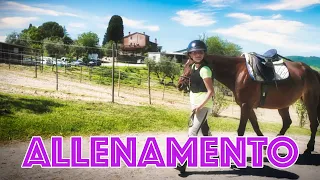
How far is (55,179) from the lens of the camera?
3674mm

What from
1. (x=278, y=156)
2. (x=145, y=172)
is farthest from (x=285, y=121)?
(x=145, y=172)

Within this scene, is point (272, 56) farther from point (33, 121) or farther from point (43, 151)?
point (33, 121)

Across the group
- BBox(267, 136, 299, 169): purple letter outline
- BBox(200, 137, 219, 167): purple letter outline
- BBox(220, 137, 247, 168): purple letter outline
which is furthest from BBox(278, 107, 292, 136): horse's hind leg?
BBox(200, 137, 219, 167): purple letter outline

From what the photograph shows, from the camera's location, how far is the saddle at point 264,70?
469 cm

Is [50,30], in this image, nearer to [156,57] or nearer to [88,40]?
[88,40]

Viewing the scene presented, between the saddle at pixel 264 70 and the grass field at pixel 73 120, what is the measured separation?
11.3 feet

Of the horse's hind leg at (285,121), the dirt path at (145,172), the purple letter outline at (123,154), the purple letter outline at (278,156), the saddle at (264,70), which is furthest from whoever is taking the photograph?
the horse's hind leg at (285,121)

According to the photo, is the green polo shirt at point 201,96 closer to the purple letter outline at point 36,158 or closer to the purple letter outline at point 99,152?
the purple letter outline at point 99,152

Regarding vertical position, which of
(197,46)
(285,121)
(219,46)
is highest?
(219,46)

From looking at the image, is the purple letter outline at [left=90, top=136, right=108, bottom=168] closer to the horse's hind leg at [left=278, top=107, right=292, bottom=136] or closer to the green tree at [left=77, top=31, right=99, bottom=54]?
the horse's hind leg at [left=278, top=107, right=292, bottom=136]

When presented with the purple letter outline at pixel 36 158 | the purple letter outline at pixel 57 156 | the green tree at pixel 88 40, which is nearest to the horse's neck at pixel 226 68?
the purple letter outline at pixel 57 156

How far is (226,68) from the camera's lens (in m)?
4.71

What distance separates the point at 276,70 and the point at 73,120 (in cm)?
552

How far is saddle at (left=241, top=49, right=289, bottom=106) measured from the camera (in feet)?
15.4
